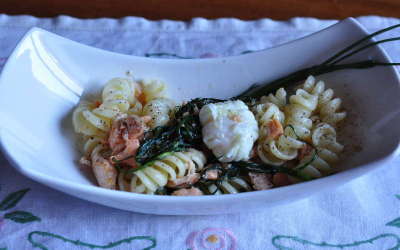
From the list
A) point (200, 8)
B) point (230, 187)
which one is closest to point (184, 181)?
point (230, 187)

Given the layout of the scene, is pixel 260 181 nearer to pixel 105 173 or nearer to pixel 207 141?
pixel 207 141

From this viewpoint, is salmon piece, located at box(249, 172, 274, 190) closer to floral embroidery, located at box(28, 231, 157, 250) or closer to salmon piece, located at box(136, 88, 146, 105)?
floral embroidery, located at box(28, 231, 157, 250)

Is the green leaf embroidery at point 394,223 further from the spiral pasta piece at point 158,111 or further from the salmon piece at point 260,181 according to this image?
the spiral pasta piece at point 158,111

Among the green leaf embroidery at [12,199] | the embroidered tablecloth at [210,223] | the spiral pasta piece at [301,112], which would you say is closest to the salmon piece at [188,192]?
the embroidered tablecloth at [210,223]

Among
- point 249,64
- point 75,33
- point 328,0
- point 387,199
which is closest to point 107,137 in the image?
point 249,64

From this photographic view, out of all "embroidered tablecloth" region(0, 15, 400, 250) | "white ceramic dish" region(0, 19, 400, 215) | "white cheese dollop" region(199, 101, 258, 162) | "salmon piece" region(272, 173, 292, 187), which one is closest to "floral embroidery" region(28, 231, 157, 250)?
"embroidered tablecloth" region(0, 15, 400, 250)
